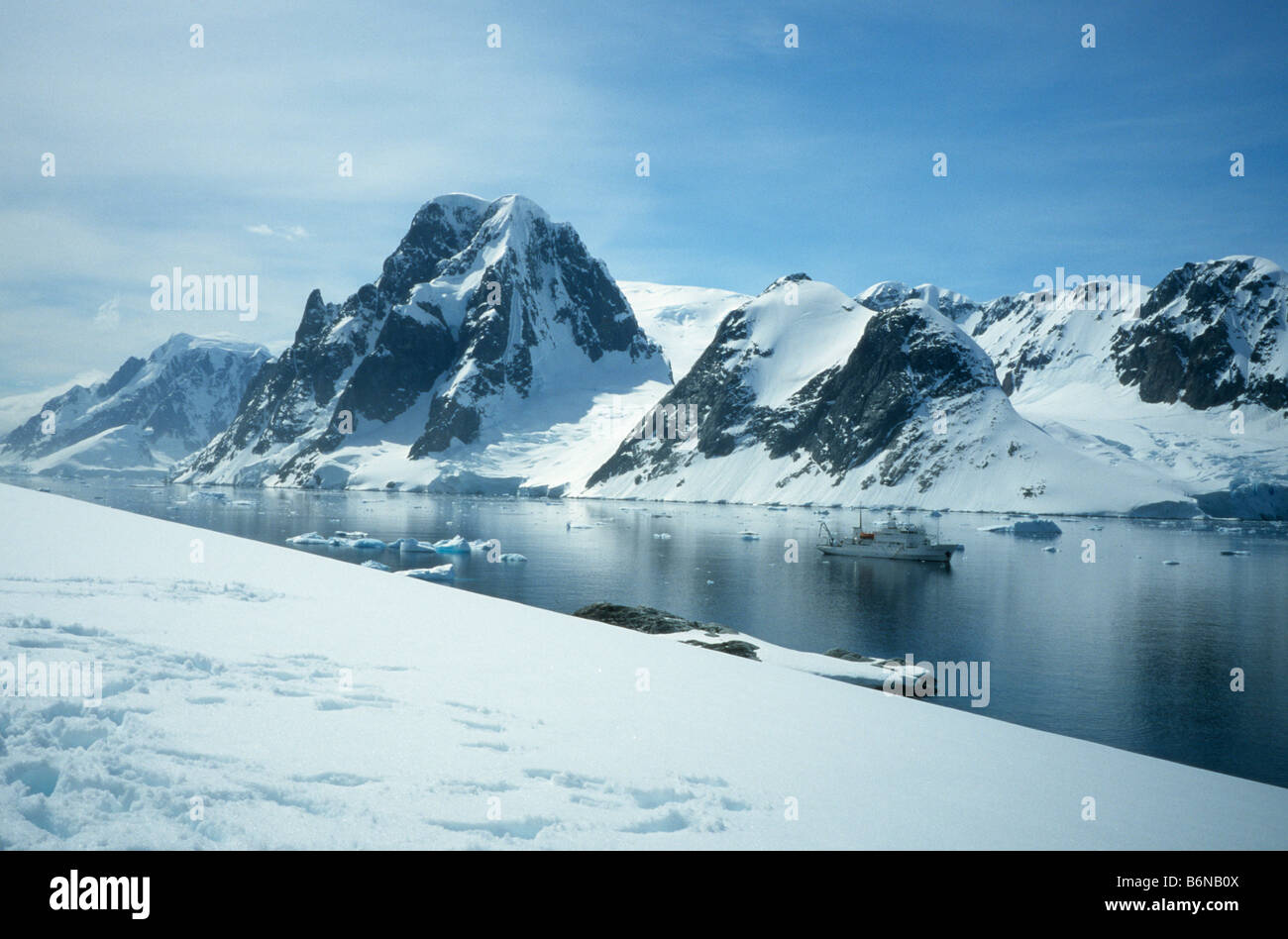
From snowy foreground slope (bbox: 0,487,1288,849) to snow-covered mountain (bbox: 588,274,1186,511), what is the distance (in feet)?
445

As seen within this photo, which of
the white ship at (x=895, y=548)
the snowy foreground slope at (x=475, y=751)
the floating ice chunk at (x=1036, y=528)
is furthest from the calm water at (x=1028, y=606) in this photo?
the snowy foreground slope at (x=475, y=751)

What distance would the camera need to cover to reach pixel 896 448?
16475 cm

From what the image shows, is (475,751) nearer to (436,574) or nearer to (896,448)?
(436,574)

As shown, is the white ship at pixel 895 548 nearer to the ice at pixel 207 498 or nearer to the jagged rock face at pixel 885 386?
the jagged rock face at pixel 885 386

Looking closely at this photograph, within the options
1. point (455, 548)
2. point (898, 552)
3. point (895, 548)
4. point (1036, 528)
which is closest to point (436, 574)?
point (455, 548)

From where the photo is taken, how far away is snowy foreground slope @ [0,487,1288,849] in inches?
226

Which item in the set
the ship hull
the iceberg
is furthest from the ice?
the ship hull

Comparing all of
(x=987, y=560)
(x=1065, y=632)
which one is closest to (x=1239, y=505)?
(x=987, y=560)

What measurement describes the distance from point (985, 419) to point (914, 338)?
30.8 meters

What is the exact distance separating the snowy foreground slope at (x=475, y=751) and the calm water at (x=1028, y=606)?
13012 millimetres

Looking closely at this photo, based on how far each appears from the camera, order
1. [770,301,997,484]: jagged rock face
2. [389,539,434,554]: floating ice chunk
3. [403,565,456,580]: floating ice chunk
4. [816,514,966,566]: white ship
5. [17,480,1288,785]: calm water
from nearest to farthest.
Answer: [17,480,1288,785]: calm water < [403,565,456,580]: floating ice chunk < [389,539,434,554]: floating ice chunk < [816,514,966,566]: white ship < [770,301,997,484]: jagged rock face

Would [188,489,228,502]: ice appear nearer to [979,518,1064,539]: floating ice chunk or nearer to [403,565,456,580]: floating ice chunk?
[403,565,456,580]: floating ice chunk

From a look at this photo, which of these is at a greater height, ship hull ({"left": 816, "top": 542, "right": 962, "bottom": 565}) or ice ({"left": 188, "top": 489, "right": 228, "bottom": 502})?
ice ({"left": 188, "top": 489, "right": 228, "bottom": 502})

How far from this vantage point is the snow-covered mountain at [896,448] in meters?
139
